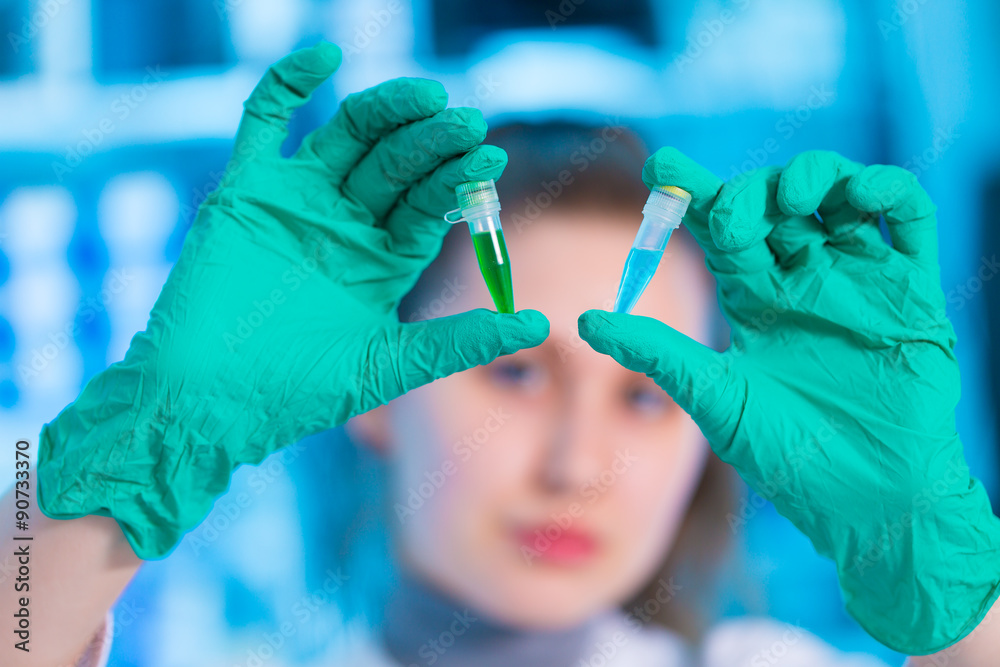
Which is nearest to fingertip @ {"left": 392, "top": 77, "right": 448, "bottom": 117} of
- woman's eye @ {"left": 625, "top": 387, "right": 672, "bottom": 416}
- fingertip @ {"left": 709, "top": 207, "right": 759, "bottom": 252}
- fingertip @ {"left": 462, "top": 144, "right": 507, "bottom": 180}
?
fingertip @ {"left": 462, "top": 144, "right": 507, "bottom": 180}

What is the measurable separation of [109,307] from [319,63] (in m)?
0.80

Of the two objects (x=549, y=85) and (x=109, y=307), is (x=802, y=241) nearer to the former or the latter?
(x=549, y=85)

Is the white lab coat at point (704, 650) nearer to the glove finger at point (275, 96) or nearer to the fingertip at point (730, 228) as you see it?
the fingertip at point (730, 228)

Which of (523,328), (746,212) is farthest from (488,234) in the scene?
(746,212)

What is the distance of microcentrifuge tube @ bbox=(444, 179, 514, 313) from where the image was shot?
91 cm

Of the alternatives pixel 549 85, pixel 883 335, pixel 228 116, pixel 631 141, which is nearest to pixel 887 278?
pixel 883 335

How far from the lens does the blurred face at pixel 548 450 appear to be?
1332mm

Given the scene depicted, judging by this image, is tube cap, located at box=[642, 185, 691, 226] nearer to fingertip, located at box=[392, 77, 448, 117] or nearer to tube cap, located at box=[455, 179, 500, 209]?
tube cap, located at box=[455, 179, 500, 209]

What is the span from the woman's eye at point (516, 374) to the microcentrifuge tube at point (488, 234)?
16.4 inches

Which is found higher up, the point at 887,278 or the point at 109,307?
the point at 887,278

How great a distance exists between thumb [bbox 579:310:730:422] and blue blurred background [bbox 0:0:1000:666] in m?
0.69

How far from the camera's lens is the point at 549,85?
4.86 ft

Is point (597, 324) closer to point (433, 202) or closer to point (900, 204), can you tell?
point (433, 202)

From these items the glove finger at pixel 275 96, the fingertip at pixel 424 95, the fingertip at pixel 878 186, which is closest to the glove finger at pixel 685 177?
the fingertip at pixel 878 186
